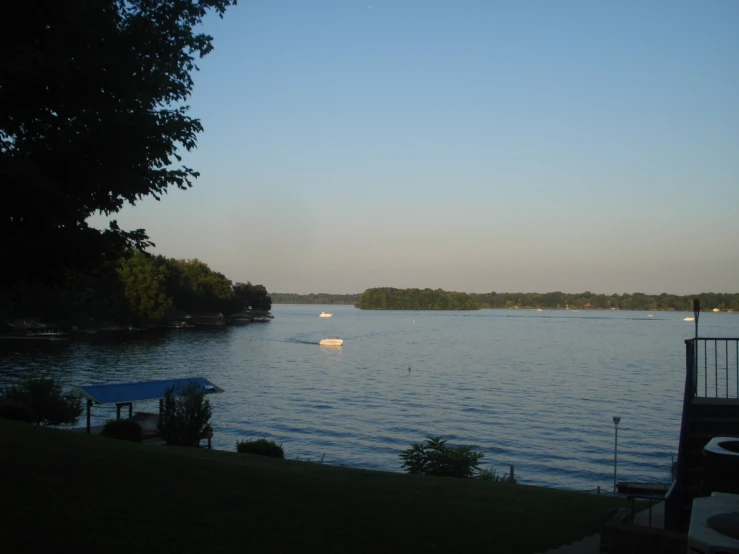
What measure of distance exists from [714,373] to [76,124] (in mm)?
46147

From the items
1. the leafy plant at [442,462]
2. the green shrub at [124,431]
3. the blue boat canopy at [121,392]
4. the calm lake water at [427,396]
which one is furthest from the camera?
the calm lake water at [427,396]

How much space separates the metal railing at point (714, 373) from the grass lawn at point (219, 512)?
3.53 m

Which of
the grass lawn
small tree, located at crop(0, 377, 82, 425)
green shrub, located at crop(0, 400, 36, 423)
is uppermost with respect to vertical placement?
the grass lawn

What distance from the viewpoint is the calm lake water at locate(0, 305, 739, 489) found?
35.2 m

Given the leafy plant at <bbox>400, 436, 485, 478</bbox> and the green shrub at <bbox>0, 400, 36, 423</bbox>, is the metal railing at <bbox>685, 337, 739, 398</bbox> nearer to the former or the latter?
the leafy plant at <bbox>400, 436, 485, 478</bbox>

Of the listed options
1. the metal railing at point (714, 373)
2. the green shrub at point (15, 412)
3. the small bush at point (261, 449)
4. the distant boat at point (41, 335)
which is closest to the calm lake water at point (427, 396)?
the metal railing at point (714, 373)

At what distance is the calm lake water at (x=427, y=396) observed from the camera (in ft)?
115

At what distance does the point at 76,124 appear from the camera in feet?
28.3

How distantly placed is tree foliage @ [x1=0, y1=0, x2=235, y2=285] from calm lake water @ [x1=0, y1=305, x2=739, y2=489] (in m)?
24.1

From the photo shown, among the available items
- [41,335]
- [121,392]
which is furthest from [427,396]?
[41,335]

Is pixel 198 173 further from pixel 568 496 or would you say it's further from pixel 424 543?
pixel 568 496

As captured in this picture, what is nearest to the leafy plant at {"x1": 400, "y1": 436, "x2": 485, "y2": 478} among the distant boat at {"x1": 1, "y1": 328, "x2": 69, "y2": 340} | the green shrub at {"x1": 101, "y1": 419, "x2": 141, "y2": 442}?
the green shrub at {"x1": 101, "y1": 419, "x2": 141, "y2": 442}

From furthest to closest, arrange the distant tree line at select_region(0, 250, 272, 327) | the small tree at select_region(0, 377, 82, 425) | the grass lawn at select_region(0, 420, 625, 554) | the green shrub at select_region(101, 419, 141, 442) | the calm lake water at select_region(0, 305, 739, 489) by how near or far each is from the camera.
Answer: the distant tree line at select_region(0, 250, 272, 327)
the calm lake water at select_region(0, 305, 739, 489)
the small tree at select_region(0, 377, 82, 425)
the green shrub at select_region(101, 419, 141, 442)
the grass lawn at select_region(0, 420, 625, 554)

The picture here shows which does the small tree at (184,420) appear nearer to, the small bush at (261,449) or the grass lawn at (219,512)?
the small bush at (261,449)
